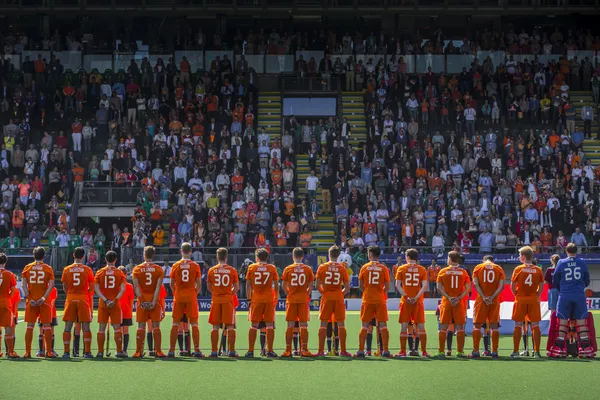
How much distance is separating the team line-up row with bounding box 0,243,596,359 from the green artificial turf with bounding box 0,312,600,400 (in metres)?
0.54

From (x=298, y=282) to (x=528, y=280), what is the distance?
4108 mm

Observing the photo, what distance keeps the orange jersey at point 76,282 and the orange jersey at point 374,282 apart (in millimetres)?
4949

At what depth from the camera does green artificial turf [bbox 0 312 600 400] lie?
1350cm

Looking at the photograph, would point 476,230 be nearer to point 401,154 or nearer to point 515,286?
point 401,154

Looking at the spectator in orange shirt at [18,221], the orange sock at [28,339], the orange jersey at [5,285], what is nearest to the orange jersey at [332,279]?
the orange sock at [28,339]

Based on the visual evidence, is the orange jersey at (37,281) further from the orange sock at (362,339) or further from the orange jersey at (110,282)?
the orange sock at (362,339)

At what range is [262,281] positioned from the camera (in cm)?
1770

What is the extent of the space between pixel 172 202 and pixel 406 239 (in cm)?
890

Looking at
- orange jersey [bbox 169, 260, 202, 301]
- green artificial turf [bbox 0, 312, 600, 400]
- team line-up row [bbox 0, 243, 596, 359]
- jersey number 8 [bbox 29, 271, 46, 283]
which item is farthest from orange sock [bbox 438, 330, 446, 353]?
jersey number 8 [bbox 29, 271, 46, 283]

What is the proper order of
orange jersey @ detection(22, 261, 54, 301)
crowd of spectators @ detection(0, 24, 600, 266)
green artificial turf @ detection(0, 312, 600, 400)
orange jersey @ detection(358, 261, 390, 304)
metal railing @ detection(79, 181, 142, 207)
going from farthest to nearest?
metal railing @ detection(79, 181, 142, 207) < crowd of spectators @ detection(0, 24, 600, 266) < orange jersey @ detection(22, 261, 54, 301) < orange jersey @ detection(358, 261, 390, 304) < green artificial turf @ detection(0, 312, 600, 400)

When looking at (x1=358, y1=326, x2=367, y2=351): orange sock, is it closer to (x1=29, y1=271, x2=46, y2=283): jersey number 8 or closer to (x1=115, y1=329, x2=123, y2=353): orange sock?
(x1=115, y1=329, x2=123, y2=353): orange sock

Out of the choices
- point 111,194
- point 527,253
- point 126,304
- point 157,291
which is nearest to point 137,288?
point 157,291

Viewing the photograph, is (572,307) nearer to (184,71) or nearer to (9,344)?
(9,344)

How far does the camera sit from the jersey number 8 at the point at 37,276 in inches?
705
